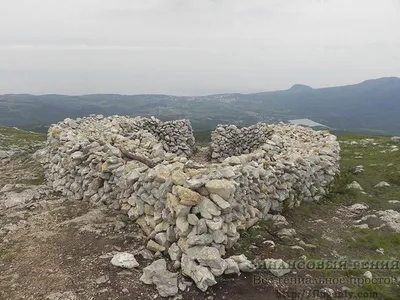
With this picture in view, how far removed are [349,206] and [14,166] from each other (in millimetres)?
21508

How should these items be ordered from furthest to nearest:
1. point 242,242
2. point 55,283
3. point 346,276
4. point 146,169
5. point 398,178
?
point 398,178, point 146,169, point 242,242, point 346,276, point 55,283

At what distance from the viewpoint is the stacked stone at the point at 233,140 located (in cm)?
3089

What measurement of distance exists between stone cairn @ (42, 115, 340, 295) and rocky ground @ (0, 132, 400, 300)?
51 cm

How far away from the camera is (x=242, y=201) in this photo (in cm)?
1302

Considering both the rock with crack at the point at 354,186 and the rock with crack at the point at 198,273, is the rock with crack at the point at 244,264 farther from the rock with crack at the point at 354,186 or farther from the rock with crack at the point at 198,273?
the rock with crack at the point at 354,186

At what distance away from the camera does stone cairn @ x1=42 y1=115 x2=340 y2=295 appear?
10719 millimetres

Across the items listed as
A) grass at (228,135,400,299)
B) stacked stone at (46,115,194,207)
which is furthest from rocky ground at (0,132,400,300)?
stacked stone at (46,115,194,207)

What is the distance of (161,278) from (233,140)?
2302 centimetres

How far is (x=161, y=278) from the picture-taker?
9883mm

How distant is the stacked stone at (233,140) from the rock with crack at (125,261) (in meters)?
20.3

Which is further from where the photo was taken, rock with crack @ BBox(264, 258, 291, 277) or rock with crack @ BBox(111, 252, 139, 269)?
rock with crack @ BBox(111, 252, 139, 269)

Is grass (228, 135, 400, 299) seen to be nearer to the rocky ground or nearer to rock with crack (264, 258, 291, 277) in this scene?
the rocky ground

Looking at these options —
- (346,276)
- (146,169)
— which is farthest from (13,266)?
(346,276)

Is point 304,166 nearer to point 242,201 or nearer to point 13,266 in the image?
point 242,201
